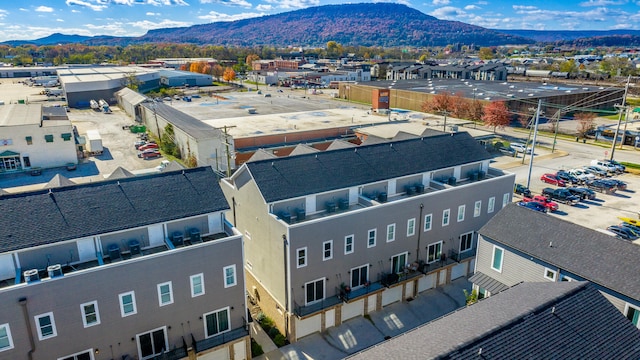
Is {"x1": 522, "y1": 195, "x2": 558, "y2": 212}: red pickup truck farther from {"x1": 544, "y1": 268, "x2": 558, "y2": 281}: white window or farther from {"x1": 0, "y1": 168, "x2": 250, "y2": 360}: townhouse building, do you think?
{"x1": 0, "y1": 168, "x2": 250, "y2": 360}: townhouse building

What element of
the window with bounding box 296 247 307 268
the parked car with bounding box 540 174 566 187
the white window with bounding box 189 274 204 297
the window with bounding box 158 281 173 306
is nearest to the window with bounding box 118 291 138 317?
the window with bounding box 158 281 173 306

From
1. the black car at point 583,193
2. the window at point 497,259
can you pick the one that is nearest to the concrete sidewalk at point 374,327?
the window at point 497,259

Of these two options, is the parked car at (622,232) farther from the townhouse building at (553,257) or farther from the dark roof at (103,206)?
the dark roof at (103,206)

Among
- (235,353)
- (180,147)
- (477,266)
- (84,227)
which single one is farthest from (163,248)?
(180,147)

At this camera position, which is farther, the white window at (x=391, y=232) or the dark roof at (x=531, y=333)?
the white window at (x=391, y=232)

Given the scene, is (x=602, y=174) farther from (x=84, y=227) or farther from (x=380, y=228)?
(x=84, y=227)

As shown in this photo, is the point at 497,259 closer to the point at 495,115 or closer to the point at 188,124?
the point at 188,124
